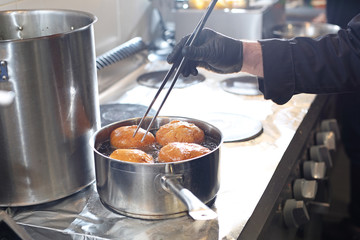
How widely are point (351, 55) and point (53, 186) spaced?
33.4 inches

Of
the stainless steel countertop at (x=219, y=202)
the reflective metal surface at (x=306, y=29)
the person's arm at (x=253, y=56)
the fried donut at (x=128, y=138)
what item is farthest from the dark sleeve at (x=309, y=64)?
the reflective metal surface at (x=306, y=29)

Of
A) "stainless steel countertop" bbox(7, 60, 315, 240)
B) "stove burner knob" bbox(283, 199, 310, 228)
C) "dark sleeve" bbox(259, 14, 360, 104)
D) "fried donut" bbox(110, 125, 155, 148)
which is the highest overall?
"dark sleeve" bbox(259, 14, 360, 104)

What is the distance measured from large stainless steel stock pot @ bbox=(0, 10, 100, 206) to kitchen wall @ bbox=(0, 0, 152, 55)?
62 centimetres

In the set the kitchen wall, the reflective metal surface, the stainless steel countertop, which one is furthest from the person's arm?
the reflective metal surface

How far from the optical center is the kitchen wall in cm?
181

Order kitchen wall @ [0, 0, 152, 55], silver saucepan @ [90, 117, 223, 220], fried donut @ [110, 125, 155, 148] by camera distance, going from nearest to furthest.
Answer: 1. silver saucepan @ [90, 117, 223, 220]
2. fried donut @ [110, 125, 155, 148]
3. kitchen wall @ [0, 0, 152, 55]

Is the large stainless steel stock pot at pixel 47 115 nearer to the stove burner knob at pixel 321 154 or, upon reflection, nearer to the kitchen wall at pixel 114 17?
the kitchen wall at pixel 114 17

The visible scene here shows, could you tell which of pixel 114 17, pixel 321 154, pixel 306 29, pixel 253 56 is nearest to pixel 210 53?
pixel 253 56

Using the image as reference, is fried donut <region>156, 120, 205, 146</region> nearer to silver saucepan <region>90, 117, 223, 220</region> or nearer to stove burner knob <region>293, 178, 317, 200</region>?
silver saucepan <region>90, 117, 223, 220</region>

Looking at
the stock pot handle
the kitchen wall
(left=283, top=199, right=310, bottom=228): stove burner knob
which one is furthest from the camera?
the kitchen wall

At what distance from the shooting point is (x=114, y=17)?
83.4 inches

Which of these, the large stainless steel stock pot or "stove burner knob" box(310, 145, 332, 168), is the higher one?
the large stainless steel stock pot

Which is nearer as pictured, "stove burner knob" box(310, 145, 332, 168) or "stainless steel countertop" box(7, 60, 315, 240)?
"stainless steel countertop" box(7, 60, 315, 240)

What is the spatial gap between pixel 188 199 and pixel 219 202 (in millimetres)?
285
